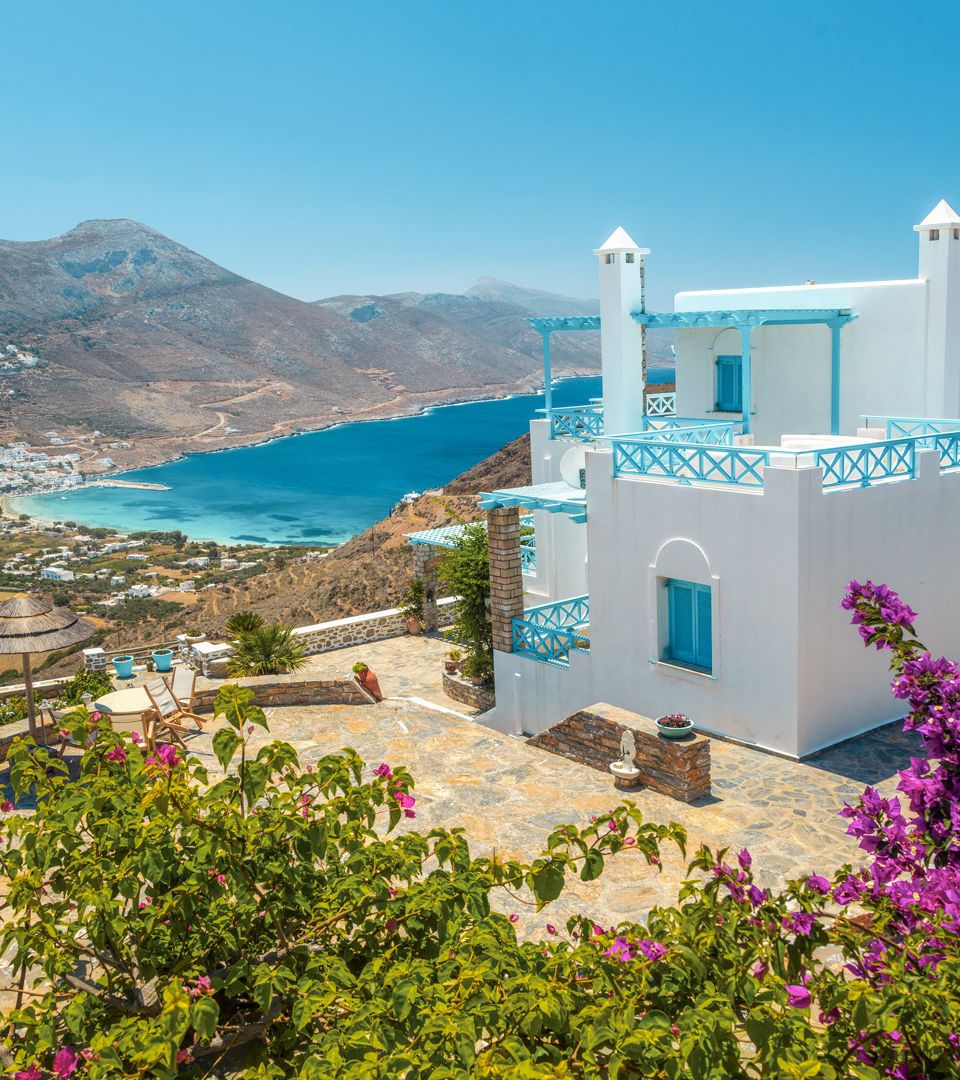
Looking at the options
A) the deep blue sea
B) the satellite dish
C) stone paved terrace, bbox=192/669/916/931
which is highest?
the satellite dish

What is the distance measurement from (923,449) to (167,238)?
199 metres

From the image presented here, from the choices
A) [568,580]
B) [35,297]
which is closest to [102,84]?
[35,297]

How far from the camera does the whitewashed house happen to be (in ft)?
36.5

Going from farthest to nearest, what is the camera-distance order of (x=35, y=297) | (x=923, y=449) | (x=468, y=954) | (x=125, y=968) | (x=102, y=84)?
(x=35, y=297)
(x=102, y=84)
(x=923, y=449)
(x=125, y=968)
(x=468, y=954)

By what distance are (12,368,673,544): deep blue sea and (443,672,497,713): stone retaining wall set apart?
67.4m

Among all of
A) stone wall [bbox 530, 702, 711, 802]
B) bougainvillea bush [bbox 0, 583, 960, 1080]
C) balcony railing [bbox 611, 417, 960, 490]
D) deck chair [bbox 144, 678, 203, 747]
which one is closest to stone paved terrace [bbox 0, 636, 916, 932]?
stone wall [bbox 530, 702, 711, 802]

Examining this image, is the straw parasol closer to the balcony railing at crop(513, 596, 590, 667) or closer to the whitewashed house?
the whitewashed house

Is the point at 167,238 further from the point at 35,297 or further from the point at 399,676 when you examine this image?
the point at 399,676

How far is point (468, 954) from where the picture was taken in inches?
165

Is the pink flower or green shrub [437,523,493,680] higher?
the pink flower

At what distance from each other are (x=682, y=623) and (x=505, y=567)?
3144 millimetres

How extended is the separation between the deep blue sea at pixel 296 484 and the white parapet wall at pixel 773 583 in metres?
70.6

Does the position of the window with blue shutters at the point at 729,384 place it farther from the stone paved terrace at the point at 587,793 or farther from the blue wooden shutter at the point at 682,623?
the stone paved terrace at the point at 587,793

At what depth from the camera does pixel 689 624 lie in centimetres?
1245
